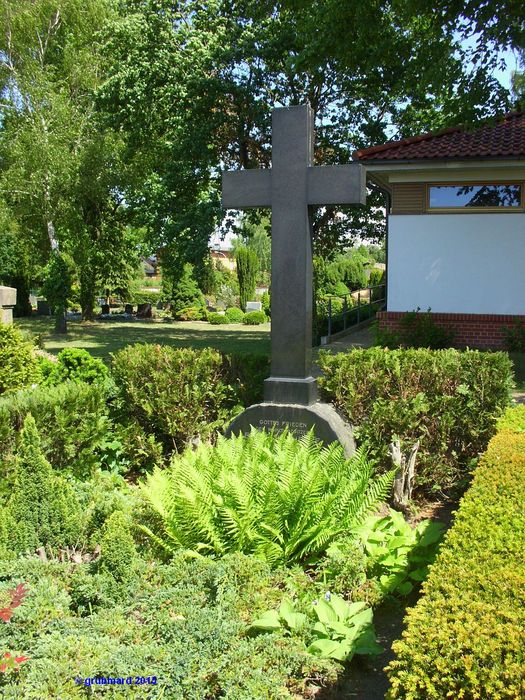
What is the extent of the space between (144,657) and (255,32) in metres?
17.2

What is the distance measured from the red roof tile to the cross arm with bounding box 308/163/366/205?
8.07 meters

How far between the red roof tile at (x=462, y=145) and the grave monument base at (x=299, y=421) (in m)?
8.91

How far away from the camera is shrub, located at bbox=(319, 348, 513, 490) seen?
18.9ft

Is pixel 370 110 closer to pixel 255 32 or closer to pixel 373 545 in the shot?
pixel 255 32

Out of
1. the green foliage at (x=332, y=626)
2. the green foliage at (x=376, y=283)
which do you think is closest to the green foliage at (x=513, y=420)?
the green foliage at (x=332, y=626)

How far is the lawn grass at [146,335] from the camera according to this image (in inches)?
781

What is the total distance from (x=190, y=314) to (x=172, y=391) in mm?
27040

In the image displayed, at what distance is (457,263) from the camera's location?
46.6 feet

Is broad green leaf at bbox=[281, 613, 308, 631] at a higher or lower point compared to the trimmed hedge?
lower

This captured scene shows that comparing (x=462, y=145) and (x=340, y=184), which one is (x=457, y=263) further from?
(x=340, y=184)

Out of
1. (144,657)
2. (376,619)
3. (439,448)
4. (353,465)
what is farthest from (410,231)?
(144,657)

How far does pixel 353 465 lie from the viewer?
4723 millimetres

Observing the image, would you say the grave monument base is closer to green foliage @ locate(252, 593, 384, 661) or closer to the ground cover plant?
the ground cover plant

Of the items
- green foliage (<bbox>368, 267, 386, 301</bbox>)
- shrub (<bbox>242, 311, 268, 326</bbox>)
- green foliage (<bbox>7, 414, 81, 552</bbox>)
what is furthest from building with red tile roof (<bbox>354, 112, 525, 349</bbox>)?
shrub (<bbox>242, 311, 268, 326</bbox>)
